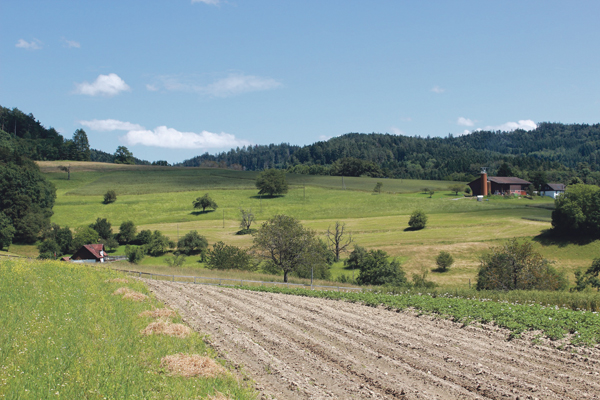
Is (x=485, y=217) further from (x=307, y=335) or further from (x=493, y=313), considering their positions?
(x=307, y=335)

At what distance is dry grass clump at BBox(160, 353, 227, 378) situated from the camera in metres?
11.6

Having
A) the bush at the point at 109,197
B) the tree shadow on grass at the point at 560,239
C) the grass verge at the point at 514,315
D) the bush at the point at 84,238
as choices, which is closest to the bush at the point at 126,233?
the bush at the point at 84,238

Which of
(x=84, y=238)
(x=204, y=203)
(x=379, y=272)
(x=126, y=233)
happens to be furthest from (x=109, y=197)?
(x=379, y=272)

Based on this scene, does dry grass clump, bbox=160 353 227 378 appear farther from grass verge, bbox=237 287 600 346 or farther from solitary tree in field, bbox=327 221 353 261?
Answer: solitary tree in field, bbox=327 221 353 261

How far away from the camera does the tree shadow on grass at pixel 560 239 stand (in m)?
67.2

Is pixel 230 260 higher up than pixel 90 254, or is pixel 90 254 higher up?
pixel 230 260

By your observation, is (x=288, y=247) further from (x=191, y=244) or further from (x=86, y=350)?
(x=86, y=350)

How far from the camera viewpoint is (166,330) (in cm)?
1569

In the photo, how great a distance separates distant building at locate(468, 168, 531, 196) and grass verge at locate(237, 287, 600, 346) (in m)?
125

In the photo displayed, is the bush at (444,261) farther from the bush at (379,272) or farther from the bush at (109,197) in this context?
the bush at (109,197)

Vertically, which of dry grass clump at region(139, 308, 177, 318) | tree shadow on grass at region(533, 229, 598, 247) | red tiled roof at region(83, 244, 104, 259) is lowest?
red tiled roof at region(83, 244, 104, 259)

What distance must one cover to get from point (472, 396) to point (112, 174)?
167552 millimetres

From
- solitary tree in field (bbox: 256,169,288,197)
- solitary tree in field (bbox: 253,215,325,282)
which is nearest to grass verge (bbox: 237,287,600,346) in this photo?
solitary tree in field (bbox: 253,215,325,282)

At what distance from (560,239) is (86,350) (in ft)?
250
